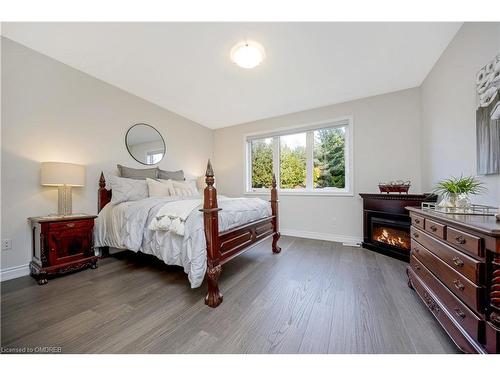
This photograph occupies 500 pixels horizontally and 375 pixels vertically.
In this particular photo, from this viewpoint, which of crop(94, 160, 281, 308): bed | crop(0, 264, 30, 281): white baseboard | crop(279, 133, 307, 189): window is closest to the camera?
crop(94, 160, 281, 308): bed

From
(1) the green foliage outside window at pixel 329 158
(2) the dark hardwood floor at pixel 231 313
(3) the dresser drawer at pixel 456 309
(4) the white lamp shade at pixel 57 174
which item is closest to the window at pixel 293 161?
(1) the green foliage outside window at pixel 329 158

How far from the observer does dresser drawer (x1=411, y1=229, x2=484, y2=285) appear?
99 centimetres

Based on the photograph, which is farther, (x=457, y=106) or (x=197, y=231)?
(x=457, y=106)

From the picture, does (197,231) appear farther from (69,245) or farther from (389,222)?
(389,222)

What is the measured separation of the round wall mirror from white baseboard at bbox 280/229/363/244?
2869 millimetres

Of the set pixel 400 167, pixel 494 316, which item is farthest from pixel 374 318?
pixel 400 167

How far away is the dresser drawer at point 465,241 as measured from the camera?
3.21ft

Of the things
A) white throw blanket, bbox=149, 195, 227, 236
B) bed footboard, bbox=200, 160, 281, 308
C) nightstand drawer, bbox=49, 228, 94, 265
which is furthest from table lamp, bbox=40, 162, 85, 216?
bed footboard, bbox=200, 160, 281, 308

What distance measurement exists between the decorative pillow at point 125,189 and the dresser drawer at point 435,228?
320cm

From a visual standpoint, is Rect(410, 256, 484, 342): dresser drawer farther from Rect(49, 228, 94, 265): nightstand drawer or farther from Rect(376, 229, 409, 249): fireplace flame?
Rect(49, 228, 94, 265): nightstand drawer

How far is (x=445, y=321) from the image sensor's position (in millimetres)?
1214

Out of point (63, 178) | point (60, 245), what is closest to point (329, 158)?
point (63, 178)

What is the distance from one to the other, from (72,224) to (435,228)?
135 inches
